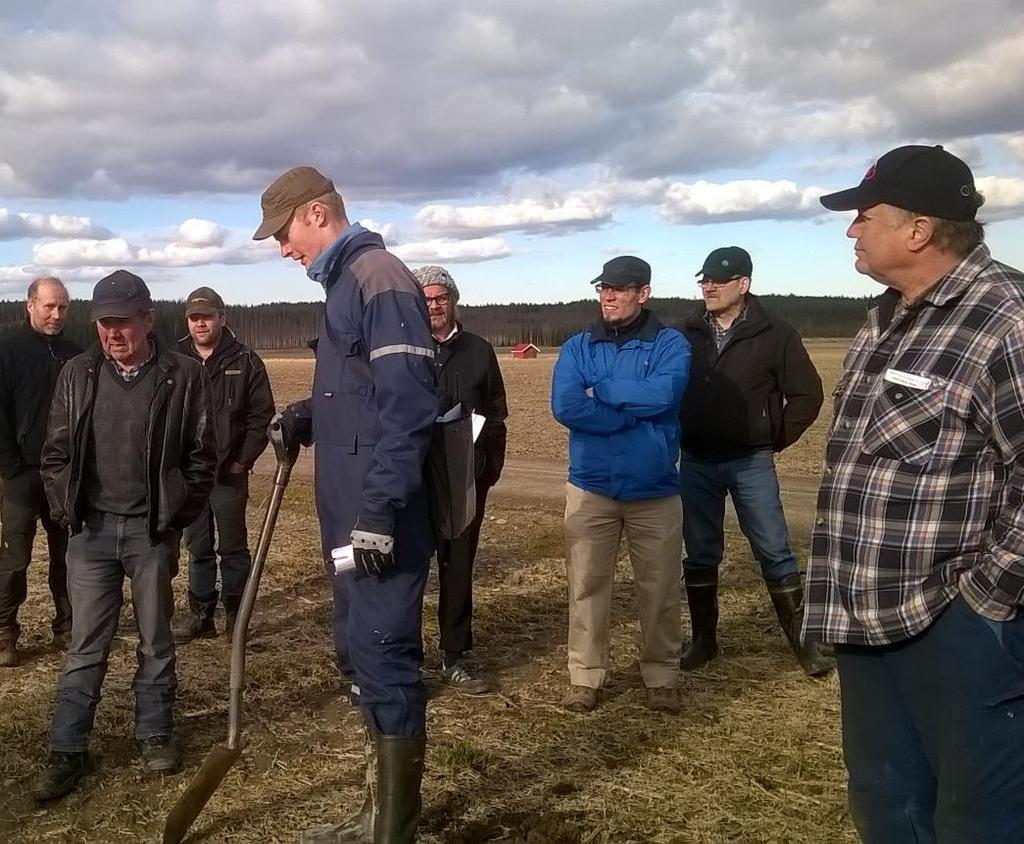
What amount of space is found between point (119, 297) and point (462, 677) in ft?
9.23

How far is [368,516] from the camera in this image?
3.34m

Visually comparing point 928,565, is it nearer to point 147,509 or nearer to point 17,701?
point 147,509

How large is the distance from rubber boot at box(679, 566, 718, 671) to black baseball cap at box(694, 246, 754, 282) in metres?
1.77

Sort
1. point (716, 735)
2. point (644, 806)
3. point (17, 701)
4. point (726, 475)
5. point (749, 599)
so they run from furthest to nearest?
point (749, 599)
point (726, 475)
point (17, 701)
point (716, 735)
point (644, 806)

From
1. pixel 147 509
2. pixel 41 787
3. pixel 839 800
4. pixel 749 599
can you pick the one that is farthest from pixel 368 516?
pixel 749 599

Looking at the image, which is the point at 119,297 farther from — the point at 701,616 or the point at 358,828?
the point at 701,616

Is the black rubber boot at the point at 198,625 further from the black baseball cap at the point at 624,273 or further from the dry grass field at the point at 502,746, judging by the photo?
the black baseball cap at the point at 624,273

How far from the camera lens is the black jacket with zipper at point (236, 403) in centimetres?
650

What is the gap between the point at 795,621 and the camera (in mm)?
5918

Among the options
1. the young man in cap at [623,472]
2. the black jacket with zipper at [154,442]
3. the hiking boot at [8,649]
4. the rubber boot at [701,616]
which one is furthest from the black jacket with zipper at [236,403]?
the rubber boot at [701,616]

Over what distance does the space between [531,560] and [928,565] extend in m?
6.22

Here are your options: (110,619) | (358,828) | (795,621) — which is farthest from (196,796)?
(795,621)

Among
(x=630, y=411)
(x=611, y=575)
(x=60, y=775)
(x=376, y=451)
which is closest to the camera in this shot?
(x=376, y=451)

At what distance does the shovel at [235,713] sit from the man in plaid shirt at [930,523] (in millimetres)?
2123
